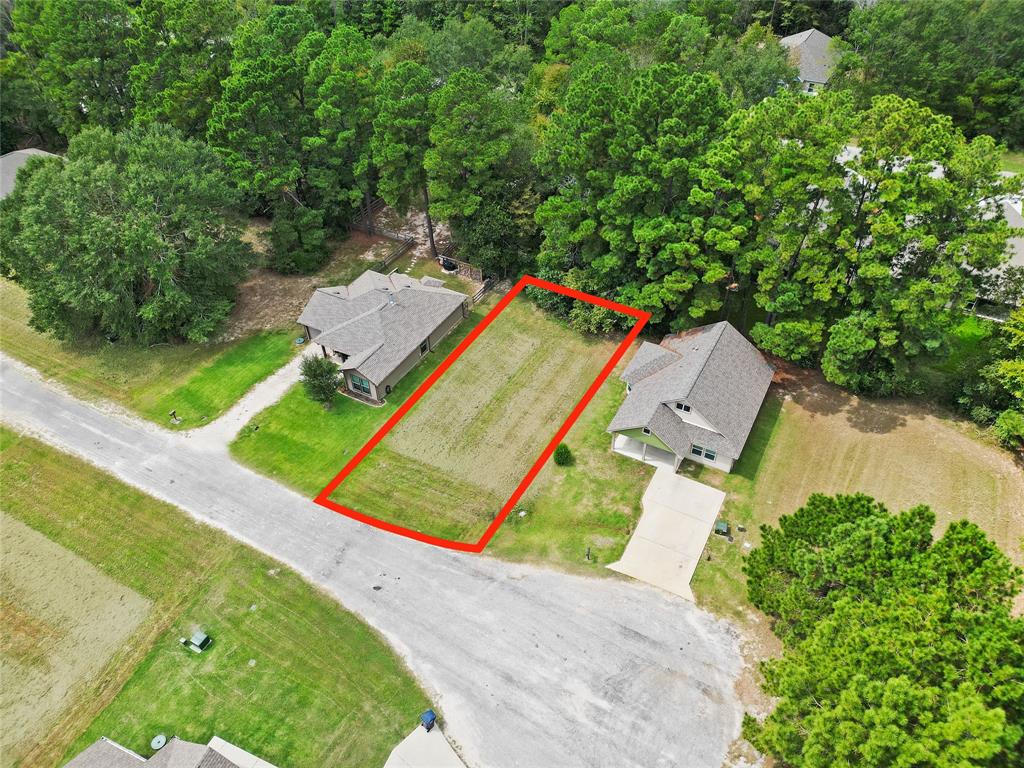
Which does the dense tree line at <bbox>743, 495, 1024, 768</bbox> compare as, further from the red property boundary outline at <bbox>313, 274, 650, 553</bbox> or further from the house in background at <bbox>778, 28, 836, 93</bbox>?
the house in background at <bbox>778, 28, 836, 93</bbox>

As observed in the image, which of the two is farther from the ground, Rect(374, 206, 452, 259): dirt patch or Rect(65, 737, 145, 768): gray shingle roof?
Rect(374, 206, 452, 259): dirt patch

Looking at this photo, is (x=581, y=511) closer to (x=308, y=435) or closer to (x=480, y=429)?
(x=480, y=429)

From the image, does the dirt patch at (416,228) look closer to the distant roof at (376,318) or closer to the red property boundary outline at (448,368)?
the distant roof at (376,318)

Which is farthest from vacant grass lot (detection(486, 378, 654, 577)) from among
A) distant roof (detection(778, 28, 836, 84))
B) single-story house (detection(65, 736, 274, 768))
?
distant roof (detection(778, 28, 836, 84))

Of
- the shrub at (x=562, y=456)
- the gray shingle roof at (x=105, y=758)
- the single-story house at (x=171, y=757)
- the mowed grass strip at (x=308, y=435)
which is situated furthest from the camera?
the mowed grass strip at (x=308, y=435)

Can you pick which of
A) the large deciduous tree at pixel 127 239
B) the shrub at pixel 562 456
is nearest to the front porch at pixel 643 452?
the shrub at pixel 562 456

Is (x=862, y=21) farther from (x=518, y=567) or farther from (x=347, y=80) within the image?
(x=518, y=567)
